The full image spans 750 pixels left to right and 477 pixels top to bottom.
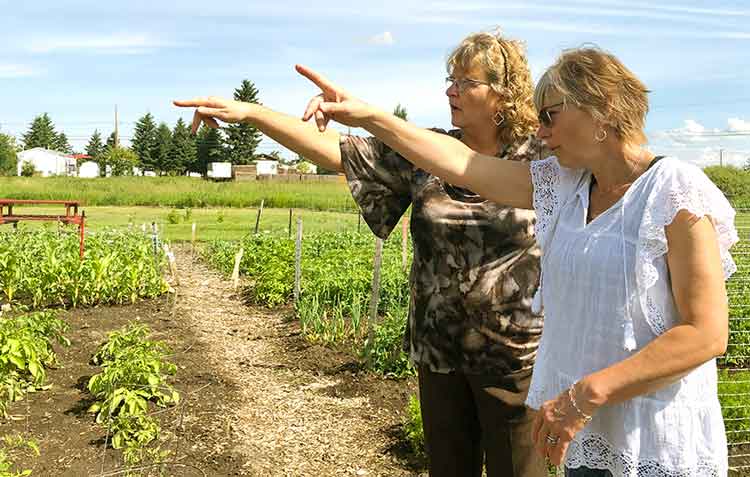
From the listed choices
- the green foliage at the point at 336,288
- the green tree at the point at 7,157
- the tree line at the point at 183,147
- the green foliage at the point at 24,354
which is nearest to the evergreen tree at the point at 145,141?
the tree line at the point at 183,147

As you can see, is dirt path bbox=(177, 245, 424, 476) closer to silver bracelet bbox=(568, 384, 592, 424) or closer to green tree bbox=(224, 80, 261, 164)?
silver bracelet bbox=(568, 384, 592, 424)

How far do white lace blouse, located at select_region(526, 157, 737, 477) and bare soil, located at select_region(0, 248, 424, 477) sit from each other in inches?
63.0

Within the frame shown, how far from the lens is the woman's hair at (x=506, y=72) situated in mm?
2334

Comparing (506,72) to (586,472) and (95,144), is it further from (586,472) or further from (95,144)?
(95,144)

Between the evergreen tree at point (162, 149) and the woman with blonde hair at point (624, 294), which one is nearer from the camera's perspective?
the woman with blonde hair at point (624, 294)

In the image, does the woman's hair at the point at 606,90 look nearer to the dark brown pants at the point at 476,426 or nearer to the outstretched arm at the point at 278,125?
the outstretched arm at the point at 278,125

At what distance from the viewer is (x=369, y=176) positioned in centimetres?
243

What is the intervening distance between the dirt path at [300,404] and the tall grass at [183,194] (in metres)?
20.3

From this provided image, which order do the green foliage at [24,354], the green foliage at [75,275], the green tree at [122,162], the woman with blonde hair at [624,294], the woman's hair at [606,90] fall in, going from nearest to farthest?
the woman with blonde hair at [624,294] → the woman's hair at [606,90] → the green foliage at [24,354] → the green foliage at [75,275] → the green tree at [122,162]

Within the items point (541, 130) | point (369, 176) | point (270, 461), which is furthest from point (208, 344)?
point (541, 130)

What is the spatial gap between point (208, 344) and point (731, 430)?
4394mm

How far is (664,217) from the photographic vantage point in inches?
63.0

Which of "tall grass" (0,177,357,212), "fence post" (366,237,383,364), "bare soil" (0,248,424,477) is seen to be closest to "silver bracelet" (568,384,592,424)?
"bare soil" (0,248,424,477)

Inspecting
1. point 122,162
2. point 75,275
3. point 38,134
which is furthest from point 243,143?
point 75,275
